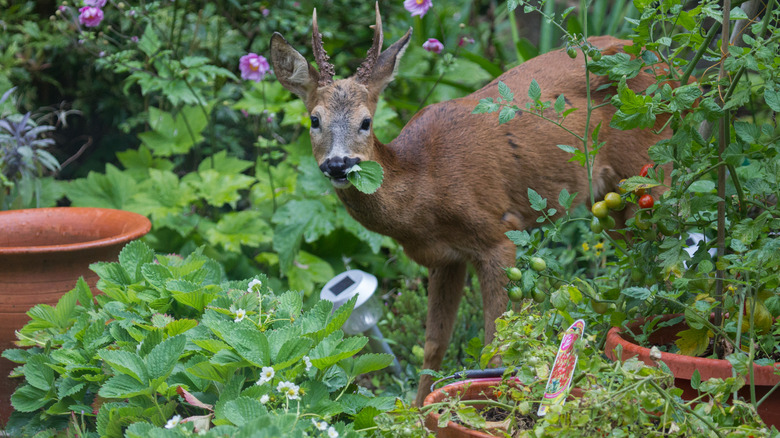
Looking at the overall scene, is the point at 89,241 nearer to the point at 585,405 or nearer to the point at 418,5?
the point at 418,5

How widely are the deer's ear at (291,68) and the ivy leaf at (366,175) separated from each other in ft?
1.70

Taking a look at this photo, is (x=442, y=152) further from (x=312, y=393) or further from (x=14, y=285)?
(x=14, y=285)

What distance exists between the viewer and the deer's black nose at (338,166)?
3004 mm

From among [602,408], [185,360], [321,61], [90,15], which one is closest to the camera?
[602,408]

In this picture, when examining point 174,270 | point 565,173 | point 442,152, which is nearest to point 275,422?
point 174,270

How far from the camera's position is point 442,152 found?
Answer: 3.43 metres

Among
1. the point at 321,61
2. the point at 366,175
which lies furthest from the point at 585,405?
the point at 321,61

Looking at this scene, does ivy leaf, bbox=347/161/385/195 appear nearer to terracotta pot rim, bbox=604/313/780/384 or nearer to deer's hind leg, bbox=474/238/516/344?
deer's hind leg, bbox=474/238/516/344

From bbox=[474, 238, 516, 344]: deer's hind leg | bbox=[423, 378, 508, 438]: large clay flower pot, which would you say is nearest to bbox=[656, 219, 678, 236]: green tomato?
bbox=[423, 378, 508, 438]: large clay flower pot

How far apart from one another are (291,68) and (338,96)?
31 cm

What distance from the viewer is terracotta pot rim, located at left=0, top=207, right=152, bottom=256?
326 cm

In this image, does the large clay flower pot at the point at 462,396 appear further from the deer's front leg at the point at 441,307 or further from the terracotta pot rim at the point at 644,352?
the deer's front leg at the point at 441,307

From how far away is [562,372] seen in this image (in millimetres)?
1913

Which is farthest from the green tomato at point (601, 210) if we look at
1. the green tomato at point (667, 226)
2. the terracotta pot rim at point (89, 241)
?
the terracotta pot rim at point (89, 241)
